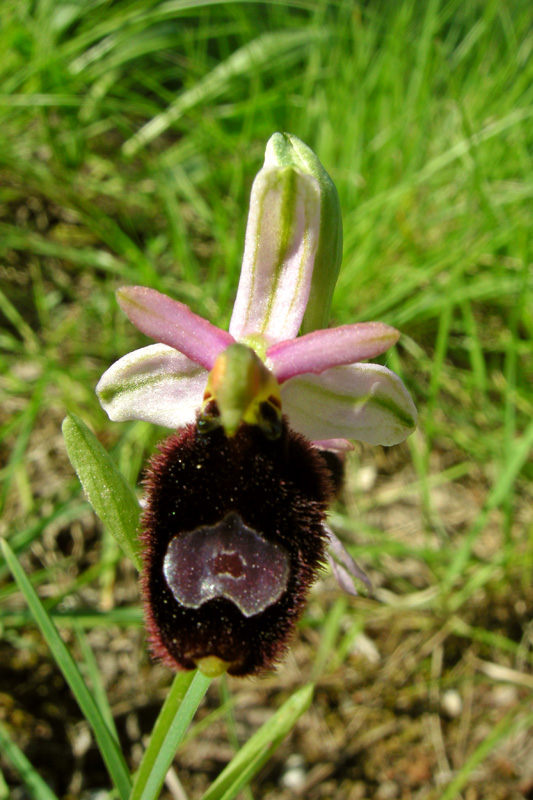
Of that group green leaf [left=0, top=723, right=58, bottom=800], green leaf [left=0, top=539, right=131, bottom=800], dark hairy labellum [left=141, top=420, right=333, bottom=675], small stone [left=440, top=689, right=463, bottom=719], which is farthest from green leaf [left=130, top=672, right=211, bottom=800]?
small stone [left=440, top=689, right=463, bottom=719]

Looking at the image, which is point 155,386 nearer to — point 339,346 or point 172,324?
point 172,324

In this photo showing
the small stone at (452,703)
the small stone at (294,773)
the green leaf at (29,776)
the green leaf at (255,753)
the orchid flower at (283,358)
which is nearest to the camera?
the orchid flower at (283,358)

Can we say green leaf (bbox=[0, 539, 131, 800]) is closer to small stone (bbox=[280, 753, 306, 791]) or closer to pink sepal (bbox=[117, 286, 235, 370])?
pink sepal (bbox=[117, 286, 235, 370])

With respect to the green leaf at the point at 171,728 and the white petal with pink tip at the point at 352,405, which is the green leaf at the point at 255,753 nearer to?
the green leaf at the point at 171,728

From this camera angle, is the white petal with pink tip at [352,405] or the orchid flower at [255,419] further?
the white petal with pink tip at [352,405]

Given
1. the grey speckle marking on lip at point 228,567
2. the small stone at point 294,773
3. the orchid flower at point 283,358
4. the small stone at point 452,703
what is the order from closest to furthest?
the grey speckle marking on lip at point 228,567
the orchid flower at point 283,358
the small stone at point 294,773
the small stone at point 452,703

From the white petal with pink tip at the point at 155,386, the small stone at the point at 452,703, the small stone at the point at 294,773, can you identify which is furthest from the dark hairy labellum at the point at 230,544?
the small stone at the point at 452,703

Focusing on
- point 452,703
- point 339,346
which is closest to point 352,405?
point 339,346
